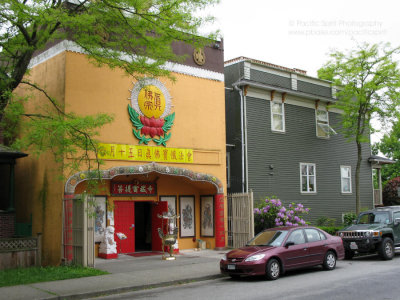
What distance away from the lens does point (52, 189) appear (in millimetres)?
15453

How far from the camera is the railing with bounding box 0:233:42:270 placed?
1412 cm

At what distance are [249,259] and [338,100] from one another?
51.4 ft


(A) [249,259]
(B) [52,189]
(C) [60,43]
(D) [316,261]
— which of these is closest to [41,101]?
(C) [60,43]

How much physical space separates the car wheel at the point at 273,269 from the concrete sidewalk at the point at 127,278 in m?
1.82

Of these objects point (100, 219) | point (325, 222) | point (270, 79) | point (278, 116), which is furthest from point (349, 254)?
point (270, 79)

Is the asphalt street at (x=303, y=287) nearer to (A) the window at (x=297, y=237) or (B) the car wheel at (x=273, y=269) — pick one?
(B) the car wheel at (x=273, y=269)

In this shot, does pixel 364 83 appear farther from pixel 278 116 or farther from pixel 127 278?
pixel 127 278

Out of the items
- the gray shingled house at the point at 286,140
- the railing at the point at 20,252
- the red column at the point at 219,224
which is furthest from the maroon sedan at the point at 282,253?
the gray shingled house at the point at 286,140

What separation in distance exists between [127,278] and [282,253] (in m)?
4.43

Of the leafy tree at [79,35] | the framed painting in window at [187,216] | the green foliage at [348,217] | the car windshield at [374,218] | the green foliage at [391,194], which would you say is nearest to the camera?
the leafy tree at [79,35]

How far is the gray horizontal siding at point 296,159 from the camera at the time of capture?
71.1 ft

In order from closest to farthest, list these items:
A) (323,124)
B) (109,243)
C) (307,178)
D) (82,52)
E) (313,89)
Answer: (82,52) → (109,243) → (307,178) → (313,89) → (323,124)

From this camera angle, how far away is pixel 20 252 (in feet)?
47.4

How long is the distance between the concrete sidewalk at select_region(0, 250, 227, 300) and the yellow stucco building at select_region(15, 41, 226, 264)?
144cm
